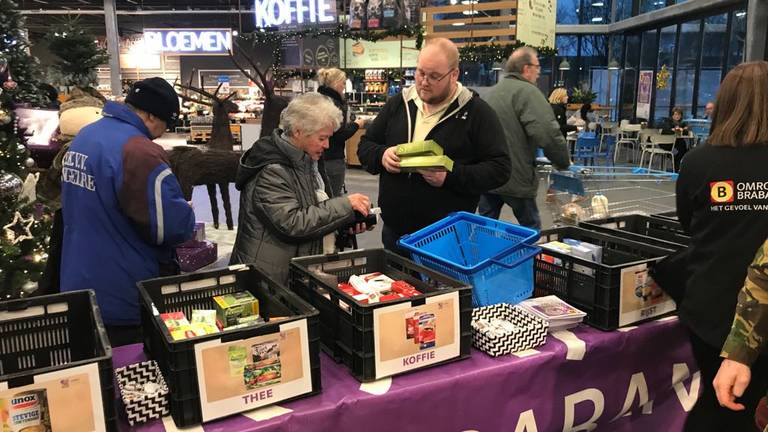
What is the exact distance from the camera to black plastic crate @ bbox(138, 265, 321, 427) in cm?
139

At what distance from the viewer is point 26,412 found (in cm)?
123

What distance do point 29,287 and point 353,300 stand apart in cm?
297

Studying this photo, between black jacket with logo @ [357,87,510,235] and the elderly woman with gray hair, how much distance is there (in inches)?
20.4

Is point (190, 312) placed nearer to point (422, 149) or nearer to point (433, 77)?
point (422, 149)

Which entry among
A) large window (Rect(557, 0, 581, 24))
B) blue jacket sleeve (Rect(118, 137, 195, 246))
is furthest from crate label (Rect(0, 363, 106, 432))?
large window (Rect(557, 0, 581, 24))

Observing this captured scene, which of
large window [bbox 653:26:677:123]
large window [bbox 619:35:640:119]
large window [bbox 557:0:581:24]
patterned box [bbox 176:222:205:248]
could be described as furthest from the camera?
large window [bbox 557:0:581:24]

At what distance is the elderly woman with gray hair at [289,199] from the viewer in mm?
2227

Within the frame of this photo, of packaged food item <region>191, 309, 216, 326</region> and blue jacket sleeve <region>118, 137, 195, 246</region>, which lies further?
blue jacket sleeve <region>118, 137, 195, 246</region>

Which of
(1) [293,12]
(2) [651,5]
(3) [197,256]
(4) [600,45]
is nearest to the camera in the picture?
(3) [197,256]

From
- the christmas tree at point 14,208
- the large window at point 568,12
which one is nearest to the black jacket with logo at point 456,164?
the christmas tree at point 14,208

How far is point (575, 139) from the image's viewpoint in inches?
471

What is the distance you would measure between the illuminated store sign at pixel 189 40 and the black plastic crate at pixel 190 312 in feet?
48.6

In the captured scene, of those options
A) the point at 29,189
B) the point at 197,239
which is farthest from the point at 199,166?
the point at 29,189

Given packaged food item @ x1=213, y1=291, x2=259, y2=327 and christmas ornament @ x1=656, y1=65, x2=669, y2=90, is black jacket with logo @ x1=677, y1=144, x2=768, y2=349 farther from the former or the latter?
christmas ornament @ x1=656, y1=65, x2=669, y2=90
